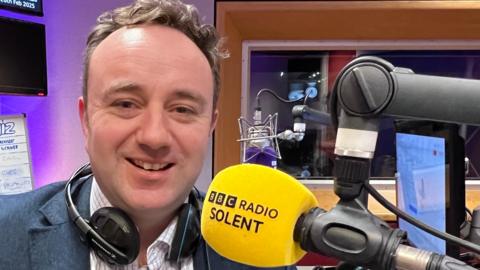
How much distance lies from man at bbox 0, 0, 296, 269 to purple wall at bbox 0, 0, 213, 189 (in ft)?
6.23

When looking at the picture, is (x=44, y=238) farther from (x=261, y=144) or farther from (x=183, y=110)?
(x=261, y=144)

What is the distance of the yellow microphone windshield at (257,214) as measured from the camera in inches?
20.7

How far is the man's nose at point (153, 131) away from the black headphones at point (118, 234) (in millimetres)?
175

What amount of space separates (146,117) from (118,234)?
0.24 meters

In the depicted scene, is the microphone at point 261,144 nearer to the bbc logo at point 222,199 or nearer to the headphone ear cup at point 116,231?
the headphone ear cup at point 116,231

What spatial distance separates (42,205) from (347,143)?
33.0 inches

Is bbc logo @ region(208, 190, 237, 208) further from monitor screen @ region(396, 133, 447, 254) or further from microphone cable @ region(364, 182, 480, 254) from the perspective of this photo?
monitor screen @ region(396, 133, 447, 254)

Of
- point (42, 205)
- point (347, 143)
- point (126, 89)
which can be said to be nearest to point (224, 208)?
point (347, 143)

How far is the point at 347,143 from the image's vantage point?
1.53 ft

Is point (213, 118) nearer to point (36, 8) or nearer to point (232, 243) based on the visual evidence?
point (232, 243)

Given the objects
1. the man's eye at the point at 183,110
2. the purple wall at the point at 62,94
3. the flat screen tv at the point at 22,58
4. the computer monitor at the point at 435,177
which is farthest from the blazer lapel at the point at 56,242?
the purple wall at the point at 62,94

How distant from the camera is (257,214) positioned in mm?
546

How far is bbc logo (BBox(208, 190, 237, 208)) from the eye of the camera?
1.84ft

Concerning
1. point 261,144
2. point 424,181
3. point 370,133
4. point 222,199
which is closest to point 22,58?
point 261,144
